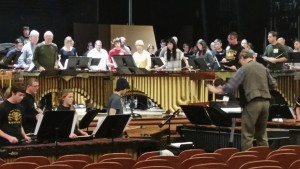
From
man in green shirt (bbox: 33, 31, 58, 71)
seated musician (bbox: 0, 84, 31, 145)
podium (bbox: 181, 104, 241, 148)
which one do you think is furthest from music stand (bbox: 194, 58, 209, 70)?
seated musician (bbox: 0, 84, 31, 145)

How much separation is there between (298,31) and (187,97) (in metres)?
8.82

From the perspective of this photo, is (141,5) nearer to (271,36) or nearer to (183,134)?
(271,36)

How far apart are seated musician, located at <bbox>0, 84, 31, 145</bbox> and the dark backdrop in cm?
1336

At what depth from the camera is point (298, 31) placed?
84.5 ft

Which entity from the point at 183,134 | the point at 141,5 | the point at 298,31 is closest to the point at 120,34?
the point at 141,5

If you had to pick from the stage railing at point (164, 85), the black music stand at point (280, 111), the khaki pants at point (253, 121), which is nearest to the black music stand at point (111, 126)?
the khaki pants at point (253, 121)

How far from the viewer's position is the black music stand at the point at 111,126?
11.9m

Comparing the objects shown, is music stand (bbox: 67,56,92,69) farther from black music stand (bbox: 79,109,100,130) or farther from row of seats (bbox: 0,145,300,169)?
row of seats (bbox: 0,145,300,169)

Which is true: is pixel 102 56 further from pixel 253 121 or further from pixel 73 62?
pixel 253 121

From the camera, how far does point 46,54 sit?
17.2 metres

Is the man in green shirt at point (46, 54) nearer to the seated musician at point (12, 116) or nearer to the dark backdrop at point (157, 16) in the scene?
the seated musician at point (12, 116)

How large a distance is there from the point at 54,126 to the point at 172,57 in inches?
345

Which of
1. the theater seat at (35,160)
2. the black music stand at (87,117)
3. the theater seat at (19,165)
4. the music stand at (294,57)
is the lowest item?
the theater seat at (35,160)

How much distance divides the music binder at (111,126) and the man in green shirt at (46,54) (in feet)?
17.4
